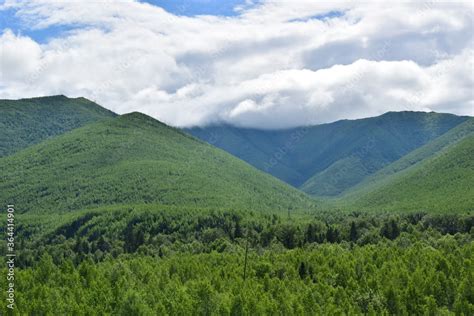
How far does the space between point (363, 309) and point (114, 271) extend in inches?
2774

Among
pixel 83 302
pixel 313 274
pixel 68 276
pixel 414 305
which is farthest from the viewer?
pixel 313 274

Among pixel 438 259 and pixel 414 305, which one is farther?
pixel 438 259

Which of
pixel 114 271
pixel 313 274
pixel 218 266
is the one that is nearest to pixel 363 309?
pixel 313 274

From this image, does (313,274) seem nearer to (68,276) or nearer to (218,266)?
(218,266)

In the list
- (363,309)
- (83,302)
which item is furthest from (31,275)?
(363,309)

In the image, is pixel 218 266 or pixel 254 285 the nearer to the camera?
pixel 254 285

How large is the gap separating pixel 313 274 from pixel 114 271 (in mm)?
58285

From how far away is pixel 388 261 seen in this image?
170750 mm

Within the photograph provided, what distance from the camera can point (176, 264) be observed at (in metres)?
176

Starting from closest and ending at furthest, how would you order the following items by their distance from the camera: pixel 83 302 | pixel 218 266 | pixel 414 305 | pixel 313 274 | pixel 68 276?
1. pixel 83 302
2. pixel 414 305
3. pixel 68 276
4. pixel 313 274
5. pixel 218 266

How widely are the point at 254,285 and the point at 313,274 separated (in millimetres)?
28558

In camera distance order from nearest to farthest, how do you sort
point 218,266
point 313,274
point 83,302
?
point 83,302
point 313,274
point 218,266

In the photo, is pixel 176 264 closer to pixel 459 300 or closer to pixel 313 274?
pixel 313 274

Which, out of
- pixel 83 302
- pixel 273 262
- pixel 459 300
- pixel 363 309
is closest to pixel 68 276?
pixel 83 302
